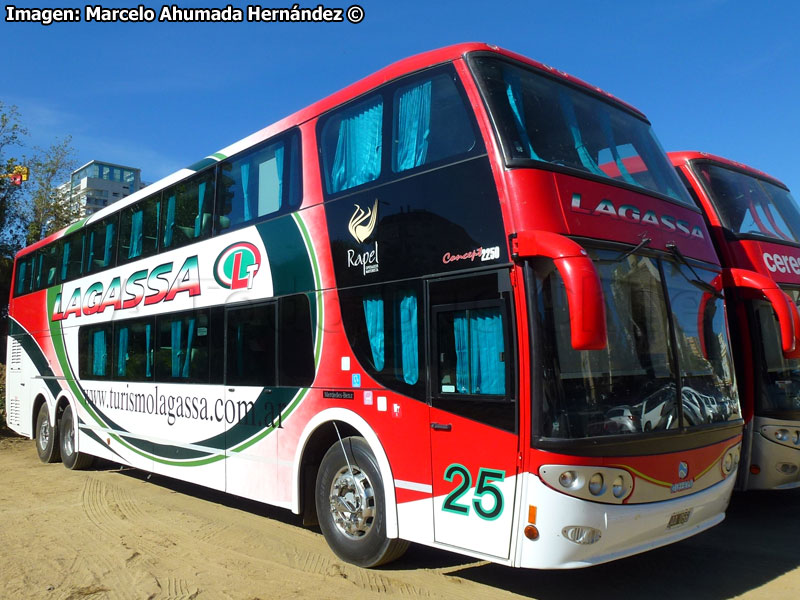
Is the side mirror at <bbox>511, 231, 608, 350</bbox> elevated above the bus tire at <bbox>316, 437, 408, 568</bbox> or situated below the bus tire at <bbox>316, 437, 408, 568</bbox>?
above

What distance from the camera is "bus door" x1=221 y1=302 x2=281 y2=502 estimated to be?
24.3 ft

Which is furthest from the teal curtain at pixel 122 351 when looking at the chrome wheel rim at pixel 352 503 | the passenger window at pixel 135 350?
the chrome wheel rim at pixel 352 503

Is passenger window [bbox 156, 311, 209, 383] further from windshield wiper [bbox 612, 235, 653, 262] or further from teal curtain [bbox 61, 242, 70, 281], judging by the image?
windshield wiper [bbox 612, 235, 653, 262]

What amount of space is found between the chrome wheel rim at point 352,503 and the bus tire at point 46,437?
8.77 metres

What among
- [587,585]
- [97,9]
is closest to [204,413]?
[587,585]

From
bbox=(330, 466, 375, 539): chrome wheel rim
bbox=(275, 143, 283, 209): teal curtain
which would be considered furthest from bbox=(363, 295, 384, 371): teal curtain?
bbox=(275, 143, 283, 209): teal curtain

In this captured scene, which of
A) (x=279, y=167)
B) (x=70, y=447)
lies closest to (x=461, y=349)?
(x=279, y=167)

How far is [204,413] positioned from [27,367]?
8.01 metres

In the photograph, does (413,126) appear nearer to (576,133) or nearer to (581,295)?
(576,133)

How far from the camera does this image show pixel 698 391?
5496mm

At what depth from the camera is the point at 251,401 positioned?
776 cm

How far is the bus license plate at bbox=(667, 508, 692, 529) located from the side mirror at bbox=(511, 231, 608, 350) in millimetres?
1693

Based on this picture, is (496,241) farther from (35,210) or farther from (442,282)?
(35,210)

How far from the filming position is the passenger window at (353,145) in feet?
21.3
